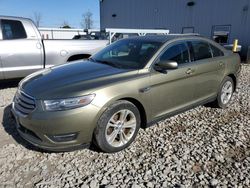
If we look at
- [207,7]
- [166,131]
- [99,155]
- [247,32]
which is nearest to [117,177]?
[99,155]

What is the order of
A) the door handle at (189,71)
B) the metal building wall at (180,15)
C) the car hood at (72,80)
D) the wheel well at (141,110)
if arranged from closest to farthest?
the car hood at (72,80)
the wheel well at (141,110)
the door handle at (189,71)
the metal building wall at (180,15)

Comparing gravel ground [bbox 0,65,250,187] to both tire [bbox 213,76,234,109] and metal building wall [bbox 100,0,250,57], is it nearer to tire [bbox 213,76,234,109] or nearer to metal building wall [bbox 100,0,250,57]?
tire [bbox 213,76,234,109]

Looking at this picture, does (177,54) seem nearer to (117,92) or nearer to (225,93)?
(117,92)

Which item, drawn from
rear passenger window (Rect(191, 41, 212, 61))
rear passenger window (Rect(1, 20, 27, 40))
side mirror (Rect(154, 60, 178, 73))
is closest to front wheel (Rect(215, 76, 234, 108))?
rear passenger window (Rect(191, 41, 212, 61))

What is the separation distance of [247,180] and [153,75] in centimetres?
175

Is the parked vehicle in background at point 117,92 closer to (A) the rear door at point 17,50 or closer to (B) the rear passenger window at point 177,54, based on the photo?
(B) the rear passenger window at point 177,54

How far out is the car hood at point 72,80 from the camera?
2840 mm

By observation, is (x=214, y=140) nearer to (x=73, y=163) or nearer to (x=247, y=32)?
(x=73, y=163)

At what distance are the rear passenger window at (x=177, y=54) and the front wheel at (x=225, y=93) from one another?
1285mm

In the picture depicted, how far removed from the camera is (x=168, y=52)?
→ 3.75 metres

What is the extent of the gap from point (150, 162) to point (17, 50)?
436cm

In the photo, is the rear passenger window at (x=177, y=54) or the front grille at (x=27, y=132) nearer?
the front grille at (x=27, y=132)

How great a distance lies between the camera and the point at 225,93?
5.03m

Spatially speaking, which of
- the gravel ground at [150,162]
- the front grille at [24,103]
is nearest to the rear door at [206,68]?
the gravel ground at [150,162]
